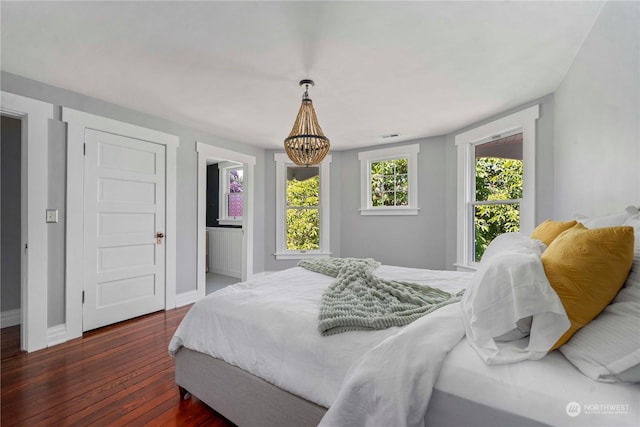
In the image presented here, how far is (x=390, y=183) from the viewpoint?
4496 mm

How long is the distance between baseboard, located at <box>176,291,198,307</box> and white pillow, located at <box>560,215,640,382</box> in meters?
3.67

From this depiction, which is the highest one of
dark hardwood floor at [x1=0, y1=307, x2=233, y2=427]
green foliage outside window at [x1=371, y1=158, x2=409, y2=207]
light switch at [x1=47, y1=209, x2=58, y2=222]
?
green foliage outside window at [x1=371, y1=158, x2=409, y2=207]

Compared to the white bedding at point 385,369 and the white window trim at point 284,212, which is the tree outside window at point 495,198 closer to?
the white window trim at point 284,212

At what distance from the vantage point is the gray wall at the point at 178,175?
255 cm

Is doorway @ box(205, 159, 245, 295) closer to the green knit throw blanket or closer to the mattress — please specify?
the green knit throw blanket

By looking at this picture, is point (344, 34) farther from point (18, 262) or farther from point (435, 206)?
point (18, 262)

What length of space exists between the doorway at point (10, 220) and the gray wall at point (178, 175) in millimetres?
977

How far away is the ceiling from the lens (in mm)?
1605

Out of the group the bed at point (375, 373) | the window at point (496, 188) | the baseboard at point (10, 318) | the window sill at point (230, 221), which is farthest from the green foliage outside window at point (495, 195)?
the baseboard at point (10, 318)

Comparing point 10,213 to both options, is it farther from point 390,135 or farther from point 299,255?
point 390,135

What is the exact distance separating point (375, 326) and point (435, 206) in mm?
3206

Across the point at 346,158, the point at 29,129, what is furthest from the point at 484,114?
the point at 29,129

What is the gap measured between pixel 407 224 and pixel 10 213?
15.5ft

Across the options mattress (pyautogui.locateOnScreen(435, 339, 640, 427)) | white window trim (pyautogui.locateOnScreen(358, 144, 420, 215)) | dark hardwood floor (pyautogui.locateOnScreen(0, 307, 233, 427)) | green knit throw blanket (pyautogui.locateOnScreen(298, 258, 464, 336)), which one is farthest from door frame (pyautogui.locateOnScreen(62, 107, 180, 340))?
white window trim (pyautogui.locateOnScreen(358, 144, 420, 215))
